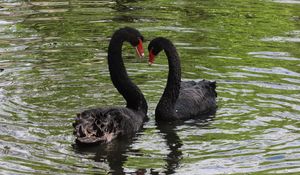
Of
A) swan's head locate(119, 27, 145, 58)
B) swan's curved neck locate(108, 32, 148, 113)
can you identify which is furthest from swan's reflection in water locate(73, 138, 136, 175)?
swan's head locate(119, 27, 145, 58)

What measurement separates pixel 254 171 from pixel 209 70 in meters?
3.92

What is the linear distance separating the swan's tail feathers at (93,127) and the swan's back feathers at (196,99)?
4.12 feet

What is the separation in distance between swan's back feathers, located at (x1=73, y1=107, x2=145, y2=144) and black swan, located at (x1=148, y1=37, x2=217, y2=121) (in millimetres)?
605

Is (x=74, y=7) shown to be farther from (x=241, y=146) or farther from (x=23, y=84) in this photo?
(x=241, y=146)

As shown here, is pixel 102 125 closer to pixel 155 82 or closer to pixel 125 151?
pixel 125 151

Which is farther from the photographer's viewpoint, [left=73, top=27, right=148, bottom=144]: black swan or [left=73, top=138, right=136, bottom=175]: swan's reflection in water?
[left=73, top=27, right=148, bottom=144]: black swan

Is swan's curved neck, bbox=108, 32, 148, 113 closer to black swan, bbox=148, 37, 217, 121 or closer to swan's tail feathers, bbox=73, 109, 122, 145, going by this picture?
black swan, bbox=148, 37, 217, 121

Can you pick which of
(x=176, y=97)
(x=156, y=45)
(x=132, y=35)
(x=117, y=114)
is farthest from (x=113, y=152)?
(x=156, y=45)

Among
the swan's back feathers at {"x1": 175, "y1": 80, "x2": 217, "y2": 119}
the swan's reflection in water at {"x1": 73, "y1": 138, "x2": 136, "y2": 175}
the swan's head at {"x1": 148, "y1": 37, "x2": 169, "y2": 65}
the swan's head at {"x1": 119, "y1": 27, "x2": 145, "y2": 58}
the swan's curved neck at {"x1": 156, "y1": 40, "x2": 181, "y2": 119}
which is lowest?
the swan's reflection in water at {"x1": 73, "y1": 138, "x2": 136, "y2": 175}

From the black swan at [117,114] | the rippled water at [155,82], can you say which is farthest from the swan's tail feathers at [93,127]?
the rippled water at [155,82]

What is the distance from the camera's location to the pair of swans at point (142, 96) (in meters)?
8.35

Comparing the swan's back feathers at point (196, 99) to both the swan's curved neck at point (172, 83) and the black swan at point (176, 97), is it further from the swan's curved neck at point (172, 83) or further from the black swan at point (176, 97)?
the swan's curved neck at point (172, 83)

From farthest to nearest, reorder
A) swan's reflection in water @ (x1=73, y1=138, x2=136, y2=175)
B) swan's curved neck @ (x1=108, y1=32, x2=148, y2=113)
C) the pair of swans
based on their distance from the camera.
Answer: swan's curved neck @ (x1=108, y1=32, x2=148, y2=113) → the pair of swans → swan's reflection in water @ (x1=73, y1=138, x2=136, y2=175)

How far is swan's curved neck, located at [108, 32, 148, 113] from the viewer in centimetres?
895
